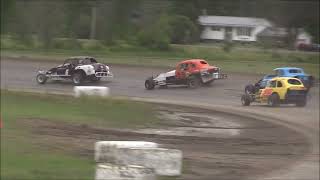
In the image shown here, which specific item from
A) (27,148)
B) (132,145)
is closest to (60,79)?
(132,145)

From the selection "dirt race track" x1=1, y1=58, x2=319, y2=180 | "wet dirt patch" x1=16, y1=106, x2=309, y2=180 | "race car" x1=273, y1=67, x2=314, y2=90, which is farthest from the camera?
"wet dirt patch" x1=16, y1=106, x2=309, y2=180

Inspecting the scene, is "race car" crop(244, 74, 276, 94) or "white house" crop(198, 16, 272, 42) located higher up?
"white house" crop(198, 16, 272, 42)

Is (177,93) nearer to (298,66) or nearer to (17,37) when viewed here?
(298,66)

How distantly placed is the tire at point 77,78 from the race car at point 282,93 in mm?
603

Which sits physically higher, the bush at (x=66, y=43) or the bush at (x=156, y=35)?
the bush at (x=156, y=35)

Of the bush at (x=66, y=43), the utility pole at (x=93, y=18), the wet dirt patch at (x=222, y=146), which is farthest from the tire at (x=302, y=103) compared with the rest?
the wet dirt patch at (x=222, y=146)

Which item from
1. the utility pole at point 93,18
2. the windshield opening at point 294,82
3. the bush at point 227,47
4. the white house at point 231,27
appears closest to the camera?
the utility pole at point 93,18

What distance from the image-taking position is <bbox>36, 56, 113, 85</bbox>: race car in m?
1.87

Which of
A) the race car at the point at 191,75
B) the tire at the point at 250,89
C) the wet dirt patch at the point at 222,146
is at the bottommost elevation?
the wet dirt patch at the point at 222,146

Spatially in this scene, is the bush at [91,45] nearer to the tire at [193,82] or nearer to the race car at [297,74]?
the race car at [297,74]

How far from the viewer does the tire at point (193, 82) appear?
2.08 metres

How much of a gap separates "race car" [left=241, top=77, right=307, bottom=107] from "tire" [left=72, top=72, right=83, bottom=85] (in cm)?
60

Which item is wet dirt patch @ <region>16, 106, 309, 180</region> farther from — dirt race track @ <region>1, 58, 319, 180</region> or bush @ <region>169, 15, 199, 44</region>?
bush @ <region>169, 15, 199, 44</region>

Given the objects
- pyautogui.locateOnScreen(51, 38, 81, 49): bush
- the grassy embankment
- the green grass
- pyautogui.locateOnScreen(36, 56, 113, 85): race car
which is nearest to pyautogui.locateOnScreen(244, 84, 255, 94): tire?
the grassy embankment
